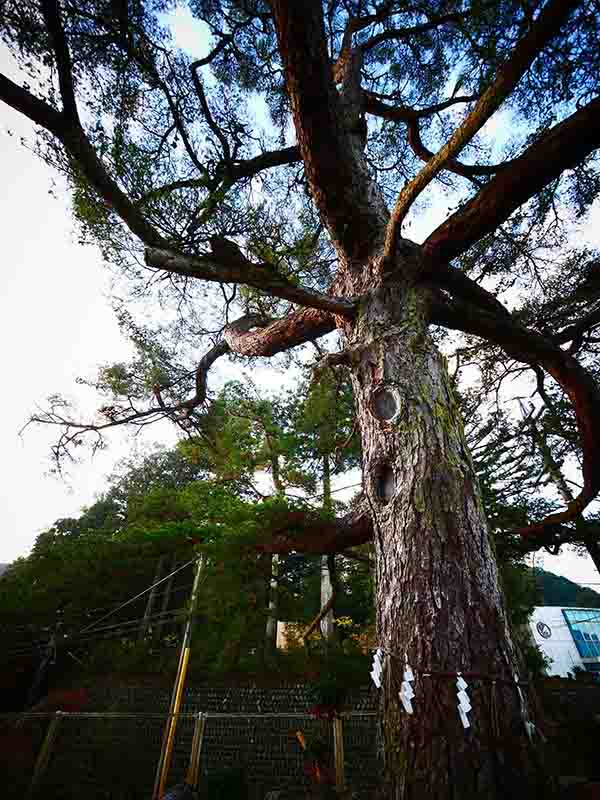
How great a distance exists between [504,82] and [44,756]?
8.70 meters

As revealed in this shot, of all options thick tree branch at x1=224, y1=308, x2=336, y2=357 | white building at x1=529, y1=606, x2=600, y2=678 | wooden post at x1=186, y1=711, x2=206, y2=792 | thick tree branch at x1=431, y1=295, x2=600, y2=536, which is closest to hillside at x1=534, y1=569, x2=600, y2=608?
white building at x1=529, y1=606, x2=600, y2=678

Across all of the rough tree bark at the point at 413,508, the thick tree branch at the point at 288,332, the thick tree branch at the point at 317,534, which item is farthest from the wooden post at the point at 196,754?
the thick tree branch at the point at 288,332

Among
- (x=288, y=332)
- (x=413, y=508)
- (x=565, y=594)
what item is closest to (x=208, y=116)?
(x=288, y=332)

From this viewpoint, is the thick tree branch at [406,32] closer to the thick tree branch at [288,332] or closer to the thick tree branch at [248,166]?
the thick tree branch at [248,166]

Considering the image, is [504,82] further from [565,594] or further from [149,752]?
[565,594]

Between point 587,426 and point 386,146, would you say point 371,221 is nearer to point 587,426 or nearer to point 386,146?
point 587,426

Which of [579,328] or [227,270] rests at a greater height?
[579,328]

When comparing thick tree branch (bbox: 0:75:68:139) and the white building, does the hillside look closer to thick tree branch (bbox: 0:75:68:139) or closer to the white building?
the white building

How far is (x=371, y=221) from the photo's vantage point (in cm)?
314

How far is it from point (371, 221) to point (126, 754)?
7925mm

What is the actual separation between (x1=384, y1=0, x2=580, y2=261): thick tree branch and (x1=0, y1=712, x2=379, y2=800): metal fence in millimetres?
6101

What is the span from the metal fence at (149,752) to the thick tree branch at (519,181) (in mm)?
5780

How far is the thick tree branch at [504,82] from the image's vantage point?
4.48 ft

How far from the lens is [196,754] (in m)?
4.61
